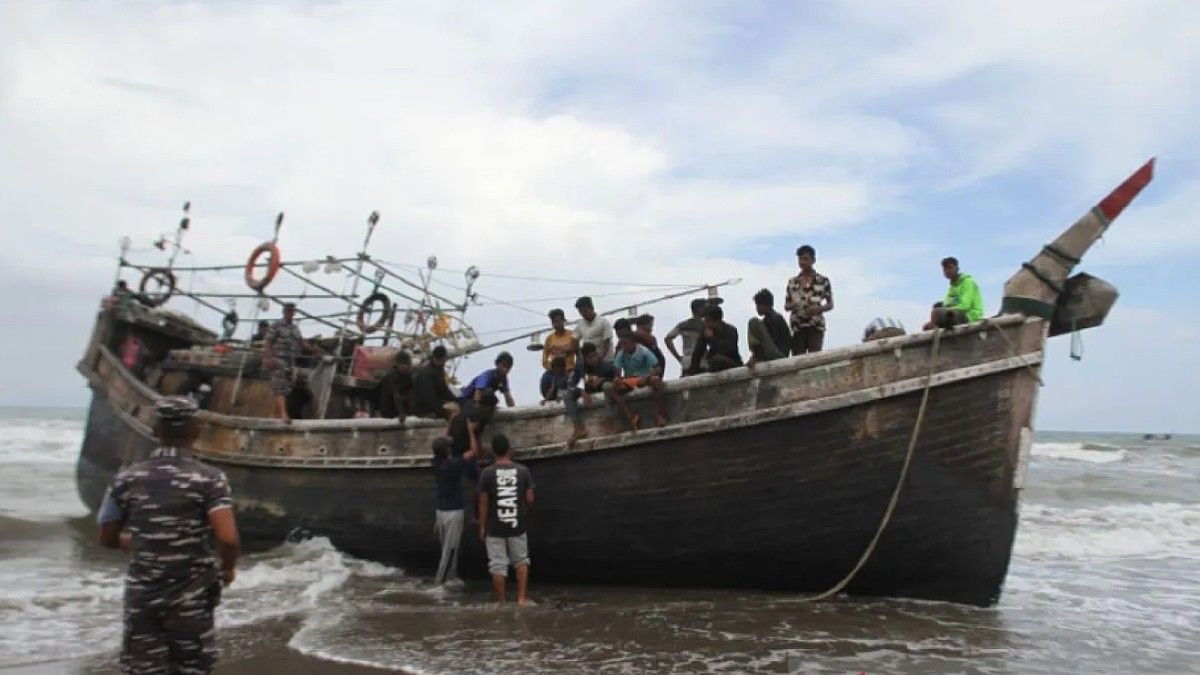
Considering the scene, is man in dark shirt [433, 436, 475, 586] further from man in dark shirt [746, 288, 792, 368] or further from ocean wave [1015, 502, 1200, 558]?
ocean wave [1015, 502, 1200, 558]

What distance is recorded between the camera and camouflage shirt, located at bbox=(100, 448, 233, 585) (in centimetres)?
425

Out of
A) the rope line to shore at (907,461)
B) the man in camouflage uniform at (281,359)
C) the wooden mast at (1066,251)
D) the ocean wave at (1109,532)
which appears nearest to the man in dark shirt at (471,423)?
the man in camouflage uniform at (281,359)

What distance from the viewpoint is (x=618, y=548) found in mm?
9078

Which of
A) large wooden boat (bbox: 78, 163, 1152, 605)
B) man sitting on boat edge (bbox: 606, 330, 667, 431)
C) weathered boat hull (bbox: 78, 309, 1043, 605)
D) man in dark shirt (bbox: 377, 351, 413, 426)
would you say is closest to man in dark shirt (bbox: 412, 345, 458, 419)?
man in dark shirt (bbox: 377, 351, 413, 426)

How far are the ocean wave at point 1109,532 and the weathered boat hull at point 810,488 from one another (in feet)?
24.6

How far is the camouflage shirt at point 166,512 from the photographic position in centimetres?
425

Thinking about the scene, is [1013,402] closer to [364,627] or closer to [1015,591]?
[1015,591]

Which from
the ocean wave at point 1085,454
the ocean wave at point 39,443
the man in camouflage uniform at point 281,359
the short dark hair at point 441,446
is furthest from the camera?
the ocean wave at point 1085,454

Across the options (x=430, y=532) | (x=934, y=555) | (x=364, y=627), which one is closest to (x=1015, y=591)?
(x=934, y=555)

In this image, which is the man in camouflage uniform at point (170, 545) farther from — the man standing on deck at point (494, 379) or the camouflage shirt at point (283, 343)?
the camouflage shirt at point (283, 343)

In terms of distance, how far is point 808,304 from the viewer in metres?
9.04

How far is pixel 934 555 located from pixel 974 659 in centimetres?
135

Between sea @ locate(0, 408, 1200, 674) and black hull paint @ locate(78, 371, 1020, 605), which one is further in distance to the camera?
black hull paint @ locate(78, 371, 1020, 605)

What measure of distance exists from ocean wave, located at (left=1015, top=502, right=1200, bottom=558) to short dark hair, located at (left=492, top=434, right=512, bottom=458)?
30.8ft
